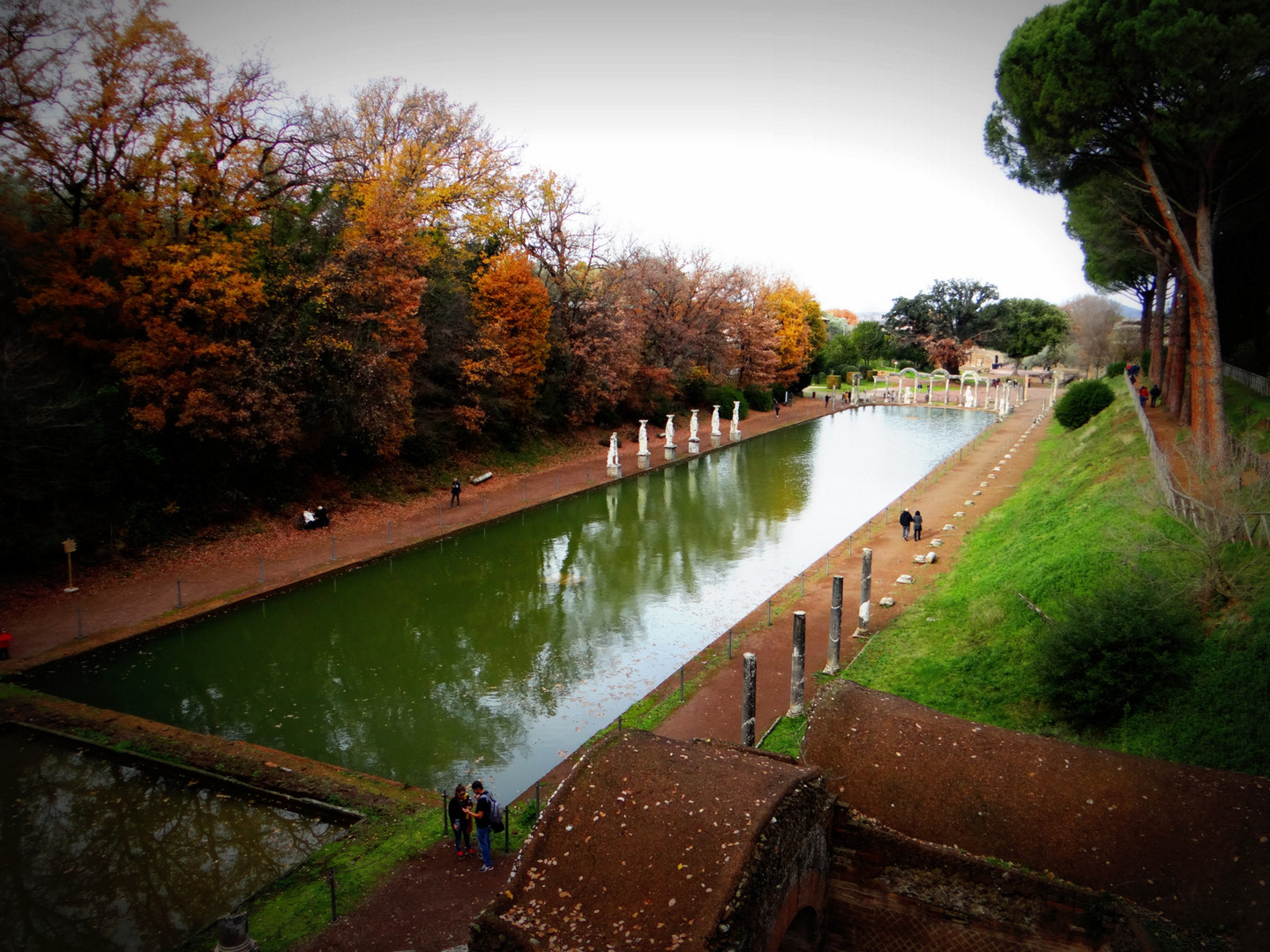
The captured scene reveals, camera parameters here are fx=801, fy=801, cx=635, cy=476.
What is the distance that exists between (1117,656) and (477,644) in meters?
11.5

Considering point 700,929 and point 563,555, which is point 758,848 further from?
point 563,555

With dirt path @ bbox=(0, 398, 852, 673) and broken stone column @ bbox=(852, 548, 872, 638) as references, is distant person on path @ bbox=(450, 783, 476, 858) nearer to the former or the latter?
broken stone column @ bbox=(852, 548, 872, 638)

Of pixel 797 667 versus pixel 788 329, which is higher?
pixel 788 329

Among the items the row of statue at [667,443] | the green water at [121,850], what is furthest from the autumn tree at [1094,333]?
the green water at [121,850]

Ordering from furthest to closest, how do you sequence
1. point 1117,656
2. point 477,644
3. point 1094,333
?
point 1094,333
point 477,644
point 1117,656

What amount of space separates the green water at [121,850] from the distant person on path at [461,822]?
184 cm

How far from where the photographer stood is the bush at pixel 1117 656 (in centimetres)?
1088

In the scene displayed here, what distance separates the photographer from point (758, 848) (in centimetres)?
584

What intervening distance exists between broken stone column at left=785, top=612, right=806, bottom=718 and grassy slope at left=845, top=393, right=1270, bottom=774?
1.29 m

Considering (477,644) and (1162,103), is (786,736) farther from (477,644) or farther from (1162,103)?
(1162,103)

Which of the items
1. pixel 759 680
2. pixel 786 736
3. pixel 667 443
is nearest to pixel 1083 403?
pixel 667 443

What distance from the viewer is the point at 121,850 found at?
9891mm

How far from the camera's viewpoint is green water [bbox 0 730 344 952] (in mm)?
8723

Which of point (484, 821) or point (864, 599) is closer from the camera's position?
point (484, 821)
